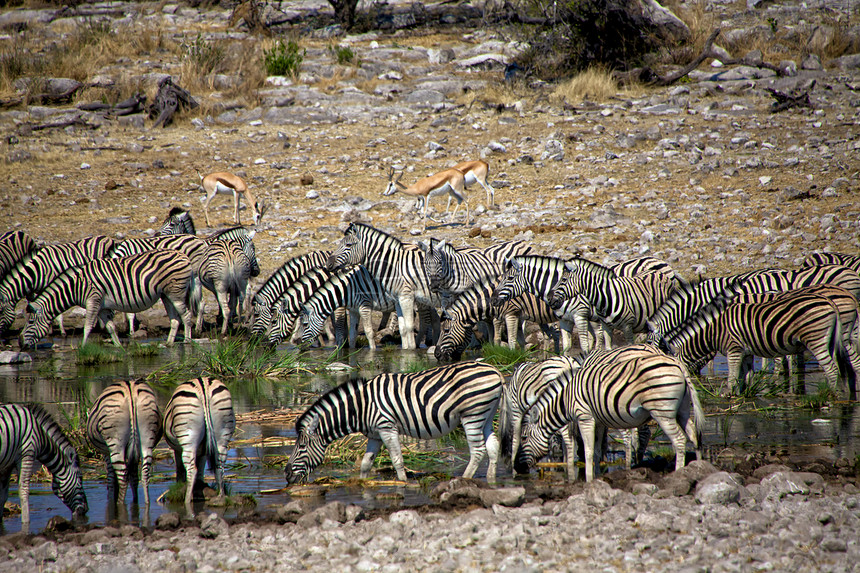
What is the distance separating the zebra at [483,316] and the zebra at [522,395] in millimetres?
3895

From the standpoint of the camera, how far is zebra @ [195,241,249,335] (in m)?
13.7

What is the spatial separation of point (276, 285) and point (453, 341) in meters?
3.23

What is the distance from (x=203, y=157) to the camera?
21.3 meters

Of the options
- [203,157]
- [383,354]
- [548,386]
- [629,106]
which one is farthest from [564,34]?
[548,386]

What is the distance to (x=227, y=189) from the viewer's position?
60.0 feet

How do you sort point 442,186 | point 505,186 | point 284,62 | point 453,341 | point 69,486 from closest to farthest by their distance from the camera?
1. point 69,486
2. point 453,341
3. point 442,186
4. point 505,186
5. point 284,62

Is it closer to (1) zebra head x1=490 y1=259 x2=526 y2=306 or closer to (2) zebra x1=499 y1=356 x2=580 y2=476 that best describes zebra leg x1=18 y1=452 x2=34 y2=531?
(2) zebra x1=499 y1=356 x2=580 y2=476

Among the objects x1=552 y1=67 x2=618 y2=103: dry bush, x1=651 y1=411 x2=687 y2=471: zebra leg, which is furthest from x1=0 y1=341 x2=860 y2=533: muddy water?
x1=552 y1=67 x2=618 y2=103: dry bush

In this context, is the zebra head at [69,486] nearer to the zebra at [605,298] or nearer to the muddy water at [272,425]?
the muddy water at [272,425]

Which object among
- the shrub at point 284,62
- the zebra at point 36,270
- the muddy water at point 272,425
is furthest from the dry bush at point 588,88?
the zebra at point 36,270

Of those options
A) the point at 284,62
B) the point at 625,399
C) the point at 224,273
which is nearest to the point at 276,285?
the point at 224,273

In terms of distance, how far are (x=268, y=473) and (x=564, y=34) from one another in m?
20.5

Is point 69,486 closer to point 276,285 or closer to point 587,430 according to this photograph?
point 587,430

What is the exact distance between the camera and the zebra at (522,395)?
7.73m
